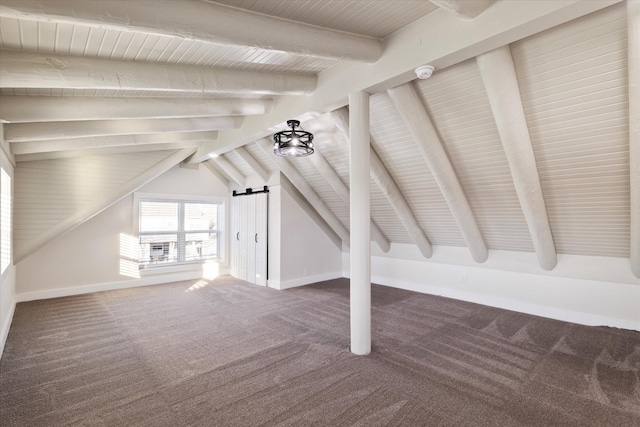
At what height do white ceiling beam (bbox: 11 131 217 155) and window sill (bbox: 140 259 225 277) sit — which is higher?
white ceiling beam (bbox: 11 131 217 155)

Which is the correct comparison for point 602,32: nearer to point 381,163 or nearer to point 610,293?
point 381,163

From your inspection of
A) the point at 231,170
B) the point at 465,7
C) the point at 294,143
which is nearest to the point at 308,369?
the point at 294,143

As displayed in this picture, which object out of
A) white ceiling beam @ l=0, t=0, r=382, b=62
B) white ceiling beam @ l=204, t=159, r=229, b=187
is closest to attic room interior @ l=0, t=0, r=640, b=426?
white ceiling beam @ l=0, t=0, r=382, b=62

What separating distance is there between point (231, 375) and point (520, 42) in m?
3.56

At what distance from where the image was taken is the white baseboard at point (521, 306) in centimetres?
381

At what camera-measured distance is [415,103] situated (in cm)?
315

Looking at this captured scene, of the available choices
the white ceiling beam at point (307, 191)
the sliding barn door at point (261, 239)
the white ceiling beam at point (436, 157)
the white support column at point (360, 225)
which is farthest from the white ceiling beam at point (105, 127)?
the white ceiling beam at point (436, 157)

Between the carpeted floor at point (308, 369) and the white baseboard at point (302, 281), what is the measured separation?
1.38 meters

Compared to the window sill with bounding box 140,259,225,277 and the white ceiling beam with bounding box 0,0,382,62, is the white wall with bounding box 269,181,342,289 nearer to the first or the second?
the window sill with bounding box 140,259,225,277

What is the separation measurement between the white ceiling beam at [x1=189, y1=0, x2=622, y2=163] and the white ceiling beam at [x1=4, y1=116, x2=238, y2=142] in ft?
3.97

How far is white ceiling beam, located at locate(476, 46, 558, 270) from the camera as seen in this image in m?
2.50

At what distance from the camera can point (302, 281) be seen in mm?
6250

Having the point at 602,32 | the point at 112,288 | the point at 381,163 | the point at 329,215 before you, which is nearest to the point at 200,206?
the point at 112,288

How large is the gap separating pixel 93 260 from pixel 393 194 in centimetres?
542
